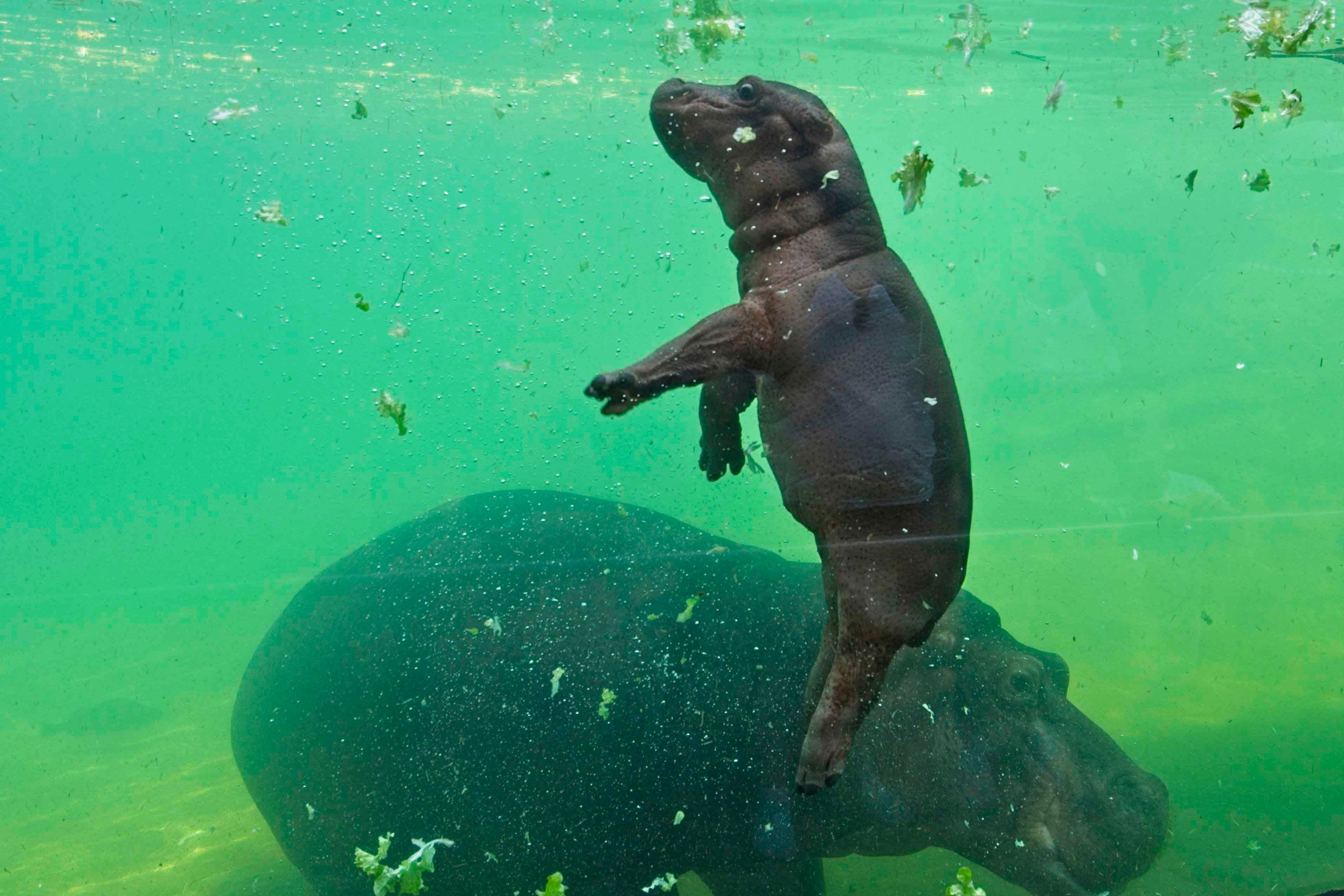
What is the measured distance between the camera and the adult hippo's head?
12.6 ft

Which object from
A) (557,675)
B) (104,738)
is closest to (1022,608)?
(557,675)

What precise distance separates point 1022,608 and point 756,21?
30.6 feet

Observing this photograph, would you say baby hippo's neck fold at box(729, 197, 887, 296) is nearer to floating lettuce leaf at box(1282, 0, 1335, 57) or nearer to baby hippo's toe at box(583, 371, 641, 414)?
baby hippo's toe at box(583, 371, 641, 414)

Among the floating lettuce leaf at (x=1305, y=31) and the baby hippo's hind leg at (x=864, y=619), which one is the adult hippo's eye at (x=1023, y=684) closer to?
the baby hippo's hind leg at (x=864, y=619)

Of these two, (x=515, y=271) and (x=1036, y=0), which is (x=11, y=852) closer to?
(x=1036, y=0)

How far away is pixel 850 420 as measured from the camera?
2.28 m

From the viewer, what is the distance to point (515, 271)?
31031 millimetres

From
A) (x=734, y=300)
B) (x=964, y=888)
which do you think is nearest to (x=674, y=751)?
(x=964, y=888)

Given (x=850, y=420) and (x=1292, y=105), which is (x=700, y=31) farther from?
(x=850, y=420)

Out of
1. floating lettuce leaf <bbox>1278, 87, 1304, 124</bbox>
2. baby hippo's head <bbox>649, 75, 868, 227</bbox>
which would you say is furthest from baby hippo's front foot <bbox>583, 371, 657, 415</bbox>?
floating lettuce leaf <bbox>1278, 87, 1304, 124</bbox>

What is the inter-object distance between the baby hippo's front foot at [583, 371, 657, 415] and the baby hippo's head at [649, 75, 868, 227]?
845mm

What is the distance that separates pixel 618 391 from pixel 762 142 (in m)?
1.04

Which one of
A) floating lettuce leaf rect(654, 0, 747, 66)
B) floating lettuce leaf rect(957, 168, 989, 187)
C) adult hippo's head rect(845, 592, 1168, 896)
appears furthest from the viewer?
floating lettuce leaf rect(654, 0, 747, 66)

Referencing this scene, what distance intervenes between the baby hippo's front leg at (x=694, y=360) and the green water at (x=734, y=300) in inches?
85.3
